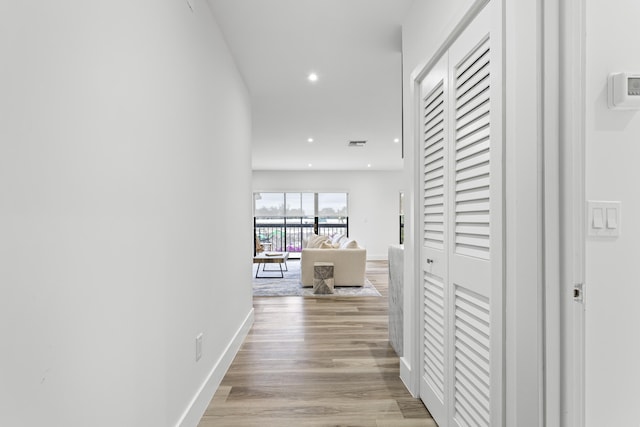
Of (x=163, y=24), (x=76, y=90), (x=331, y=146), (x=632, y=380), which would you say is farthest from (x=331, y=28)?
(x=331, y=146)

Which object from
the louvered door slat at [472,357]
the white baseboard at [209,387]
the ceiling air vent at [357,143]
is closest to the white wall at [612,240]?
the louvered door slat at [472,357]

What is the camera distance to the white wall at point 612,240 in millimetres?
1053

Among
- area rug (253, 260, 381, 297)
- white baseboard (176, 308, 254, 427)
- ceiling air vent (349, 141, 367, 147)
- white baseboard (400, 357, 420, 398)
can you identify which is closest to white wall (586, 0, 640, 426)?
white baseboard (400, 357, 420, 398)

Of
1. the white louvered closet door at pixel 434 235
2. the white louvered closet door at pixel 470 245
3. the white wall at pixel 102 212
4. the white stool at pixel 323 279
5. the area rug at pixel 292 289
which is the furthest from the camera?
the white stool at pixel 323 279

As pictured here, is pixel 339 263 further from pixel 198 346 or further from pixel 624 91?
pixel 624 91

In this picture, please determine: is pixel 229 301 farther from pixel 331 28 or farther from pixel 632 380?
pixel 632 380

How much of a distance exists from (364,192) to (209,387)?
8429 millimetres

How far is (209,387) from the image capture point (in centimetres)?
217

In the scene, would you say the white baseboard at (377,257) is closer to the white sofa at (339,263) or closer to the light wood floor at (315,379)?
the white sofa at (339,263)

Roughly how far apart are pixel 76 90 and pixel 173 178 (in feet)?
2.40

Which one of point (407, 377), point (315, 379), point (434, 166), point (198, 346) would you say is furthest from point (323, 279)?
point (434, 166)

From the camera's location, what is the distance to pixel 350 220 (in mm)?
10156

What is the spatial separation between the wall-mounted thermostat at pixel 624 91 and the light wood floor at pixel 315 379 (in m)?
1.71

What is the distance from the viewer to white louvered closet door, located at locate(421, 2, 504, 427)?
130 cm
